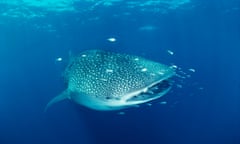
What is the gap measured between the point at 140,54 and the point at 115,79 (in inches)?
1066

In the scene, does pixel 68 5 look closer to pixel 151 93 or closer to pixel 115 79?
pixel 115 79

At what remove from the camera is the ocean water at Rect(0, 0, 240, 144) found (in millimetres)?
22016

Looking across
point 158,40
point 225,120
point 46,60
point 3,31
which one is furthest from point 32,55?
point 225,120

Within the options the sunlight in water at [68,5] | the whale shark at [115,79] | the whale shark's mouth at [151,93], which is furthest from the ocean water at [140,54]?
the whale shark's mouth at [151,93]

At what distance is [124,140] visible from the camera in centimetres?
2480

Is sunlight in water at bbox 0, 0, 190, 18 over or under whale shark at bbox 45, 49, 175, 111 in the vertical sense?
under

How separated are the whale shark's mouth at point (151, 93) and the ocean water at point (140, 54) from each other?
16205mm

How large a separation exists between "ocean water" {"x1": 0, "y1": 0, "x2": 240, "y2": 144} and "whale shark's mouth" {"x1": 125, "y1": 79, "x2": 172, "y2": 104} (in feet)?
53.2

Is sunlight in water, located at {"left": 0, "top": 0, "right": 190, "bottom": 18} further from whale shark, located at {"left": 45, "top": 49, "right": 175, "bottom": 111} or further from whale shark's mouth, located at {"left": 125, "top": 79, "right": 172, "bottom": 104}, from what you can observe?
whale shark's mouth, located at {"left": 125, "top": 79, "right": 172, "bottom": 104}

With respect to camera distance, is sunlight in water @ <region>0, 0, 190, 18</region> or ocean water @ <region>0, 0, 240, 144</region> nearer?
sunlight in water @ <region>0, 0, 190, 18</region>

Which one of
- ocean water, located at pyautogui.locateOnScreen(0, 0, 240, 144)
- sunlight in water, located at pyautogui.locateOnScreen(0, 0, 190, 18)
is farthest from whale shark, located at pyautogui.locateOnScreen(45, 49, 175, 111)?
ocean water, located at pyautogui.locateOnScreen(0, 0, 240, 144)

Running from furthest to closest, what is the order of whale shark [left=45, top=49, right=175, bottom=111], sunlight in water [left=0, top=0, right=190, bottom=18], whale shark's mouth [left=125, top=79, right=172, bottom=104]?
1. sunlight in water [left=0, top=0, right=190, bottom=18]
2. whale shark [left=45, top=49, right=175, bottom=111]
3. whale shark's mouth [left=125, top=79, right=172, bottom=104]

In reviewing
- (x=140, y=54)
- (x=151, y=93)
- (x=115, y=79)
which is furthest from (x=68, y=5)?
(x=151, y=93)

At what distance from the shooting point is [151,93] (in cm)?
349
